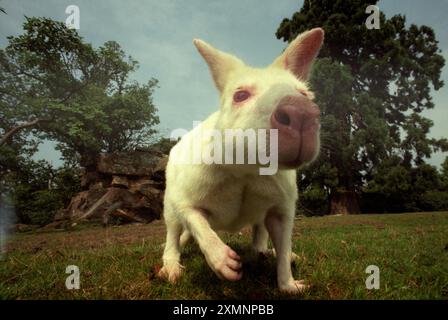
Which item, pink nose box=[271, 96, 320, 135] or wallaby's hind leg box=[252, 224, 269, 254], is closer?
pink nose box=[271, 96, 320, 135]

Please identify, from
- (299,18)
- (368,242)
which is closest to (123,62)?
(299,18)

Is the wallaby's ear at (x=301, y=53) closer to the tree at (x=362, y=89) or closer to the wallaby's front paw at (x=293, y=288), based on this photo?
the wallaby's front paw at (x=293, y=288)

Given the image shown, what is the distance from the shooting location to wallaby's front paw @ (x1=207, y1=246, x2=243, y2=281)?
2.33m

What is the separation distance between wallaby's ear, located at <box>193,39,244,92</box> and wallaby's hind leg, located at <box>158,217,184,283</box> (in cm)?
182

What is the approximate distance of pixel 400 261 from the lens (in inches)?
168

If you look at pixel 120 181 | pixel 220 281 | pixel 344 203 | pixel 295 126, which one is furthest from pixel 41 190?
pixel 295 126

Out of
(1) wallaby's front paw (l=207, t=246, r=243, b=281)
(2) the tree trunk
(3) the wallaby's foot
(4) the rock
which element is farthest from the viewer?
(2) the tree trunk

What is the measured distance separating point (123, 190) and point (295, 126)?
1799 centimetres

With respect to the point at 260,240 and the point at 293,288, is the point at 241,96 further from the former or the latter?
the point at 260,240

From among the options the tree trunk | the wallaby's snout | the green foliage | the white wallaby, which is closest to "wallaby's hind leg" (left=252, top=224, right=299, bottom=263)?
the white wallaby

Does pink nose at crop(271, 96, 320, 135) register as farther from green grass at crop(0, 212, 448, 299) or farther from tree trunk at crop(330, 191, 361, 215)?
tree trunk at crop(330, 191, 361, 215)

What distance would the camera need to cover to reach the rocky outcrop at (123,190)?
17.6 meters

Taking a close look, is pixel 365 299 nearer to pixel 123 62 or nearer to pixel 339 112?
pixel 339 112

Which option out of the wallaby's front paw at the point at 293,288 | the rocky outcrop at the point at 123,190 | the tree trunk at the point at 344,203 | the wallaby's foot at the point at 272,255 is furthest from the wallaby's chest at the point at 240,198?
the tree trunk at the point at 344,203
